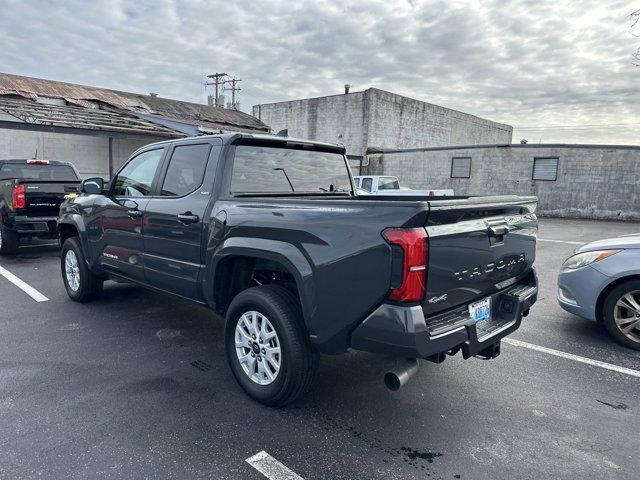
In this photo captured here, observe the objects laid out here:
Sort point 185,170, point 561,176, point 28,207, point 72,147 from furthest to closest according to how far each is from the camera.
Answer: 1. point 561,176
2. point 72,147
3. point 28,207
4. point 185,170

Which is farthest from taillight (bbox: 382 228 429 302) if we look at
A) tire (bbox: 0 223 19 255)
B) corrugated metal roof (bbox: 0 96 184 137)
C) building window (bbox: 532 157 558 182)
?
building window (bbox: 532 157 558 182)

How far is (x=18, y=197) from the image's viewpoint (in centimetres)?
791

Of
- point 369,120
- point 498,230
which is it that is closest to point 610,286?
point 498,230

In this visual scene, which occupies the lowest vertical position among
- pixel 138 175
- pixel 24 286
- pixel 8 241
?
pixel 24 286

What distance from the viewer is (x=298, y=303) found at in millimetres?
3059

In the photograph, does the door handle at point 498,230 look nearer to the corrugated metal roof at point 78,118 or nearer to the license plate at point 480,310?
the license plate at point 480,310

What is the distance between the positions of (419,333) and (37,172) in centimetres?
968

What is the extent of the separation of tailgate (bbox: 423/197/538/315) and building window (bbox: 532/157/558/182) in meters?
18.4

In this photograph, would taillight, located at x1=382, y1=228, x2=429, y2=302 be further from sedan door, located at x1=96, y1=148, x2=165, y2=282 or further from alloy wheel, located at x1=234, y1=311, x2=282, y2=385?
sedan door, located at x1=96, y1=148, x2=165, y2=282

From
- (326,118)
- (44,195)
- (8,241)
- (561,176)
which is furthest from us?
(326,118)

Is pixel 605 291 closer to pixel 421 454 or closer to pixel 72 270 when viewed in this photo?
pixel 421 454

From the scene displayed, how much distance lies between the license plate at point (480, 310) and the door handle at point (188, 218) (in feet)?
7.18

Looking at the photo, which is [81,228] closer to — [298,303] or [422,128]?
[298,303]

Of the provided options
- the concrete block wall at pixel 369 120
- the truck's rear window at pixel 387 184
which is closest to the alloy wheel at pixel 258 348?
the truck's rear window at pixel 387 184
